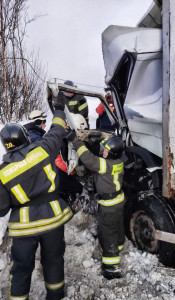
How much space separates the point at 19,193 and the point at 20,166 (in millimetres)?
234

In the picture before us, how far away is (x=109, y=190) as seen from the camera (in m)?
2.80

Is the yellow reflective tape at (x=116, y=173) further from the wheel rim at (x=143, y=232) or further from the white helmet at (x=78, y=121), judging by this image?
the white helmet at (x=78, y=121)

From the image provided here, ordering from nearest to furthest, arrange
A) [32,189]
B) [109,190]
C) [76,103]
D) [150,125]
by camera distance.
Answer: [32,189]
[150,125]
[109,190]
[76,103]

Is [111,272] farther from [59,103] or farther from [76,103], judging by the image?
[76,103]

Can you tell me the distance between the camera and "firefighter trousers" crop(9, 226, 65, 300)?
2111 millimetres

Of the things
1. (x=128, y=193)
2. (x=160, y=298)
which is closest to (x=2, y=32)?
(x=128, y=193)

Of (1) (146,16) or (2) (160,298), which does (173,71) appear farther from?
(2) (160,298)

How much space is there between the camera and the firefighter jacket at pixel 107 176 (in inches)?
107

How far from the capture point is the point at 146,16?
3143mm

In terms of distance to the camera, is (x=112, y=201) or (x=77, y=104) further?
(x=77, y=104)

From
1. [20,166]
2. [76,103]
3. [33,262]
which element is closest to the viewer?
[20,166]

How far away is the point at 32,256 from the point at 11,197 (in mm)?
599

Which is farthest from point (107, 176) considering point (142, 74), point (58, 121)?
point (142, 74)

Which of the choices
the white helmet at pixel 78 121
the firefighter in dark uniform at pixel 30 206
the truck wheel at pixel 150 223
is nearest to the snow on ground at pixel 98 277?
the truck wheel at pixel 150 223
